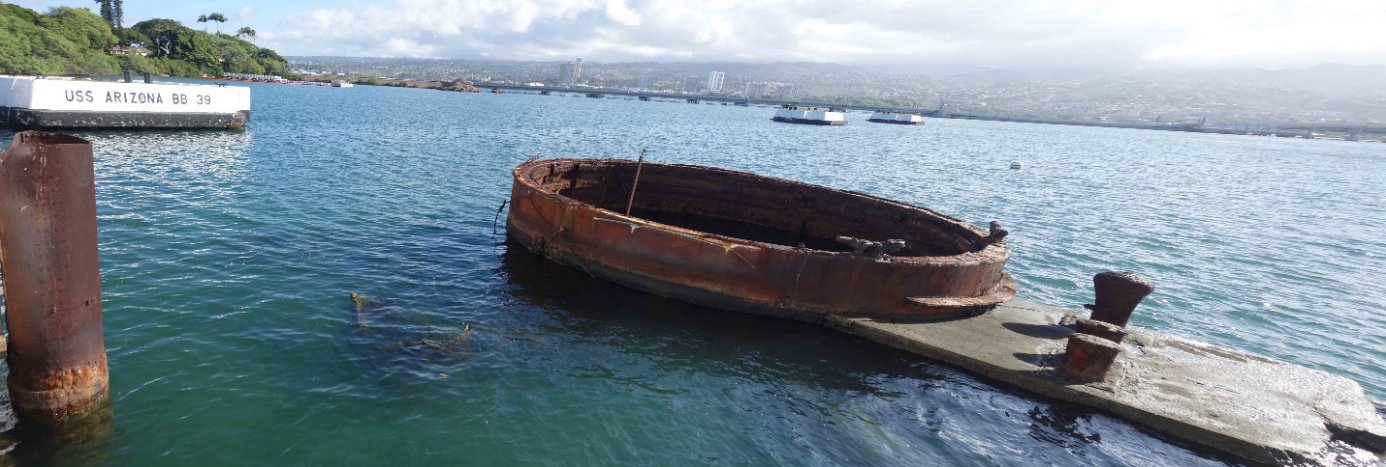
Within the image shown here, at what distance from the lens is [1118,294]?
36.5 feet

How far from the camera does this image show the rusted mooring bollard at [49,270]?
5.86 m

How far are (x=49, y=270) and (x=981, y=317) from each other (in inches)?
561

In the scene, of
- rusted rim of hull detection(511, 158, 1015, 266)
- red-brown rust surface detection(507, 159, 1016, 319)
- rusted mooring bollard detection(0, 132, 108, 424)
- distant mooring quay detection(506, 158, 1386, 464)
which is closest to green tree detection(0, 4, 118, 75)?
rusted rim of hull detection(511, 158, 1015, 266)

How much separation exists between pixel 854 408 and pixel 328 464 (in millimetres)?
7205

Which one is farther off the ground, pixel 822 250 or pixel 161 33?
pixel 161 33

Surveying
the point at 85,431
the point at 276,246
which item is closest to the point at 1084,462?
the point at 85,431

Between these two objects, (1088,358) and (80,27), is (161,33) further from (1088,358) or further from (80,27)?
(1088,358)

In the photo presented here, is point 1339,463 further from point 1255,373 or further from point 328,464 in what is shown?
point 328,464

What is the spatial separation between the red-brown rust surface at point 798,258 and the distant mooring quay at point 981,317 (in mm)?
29

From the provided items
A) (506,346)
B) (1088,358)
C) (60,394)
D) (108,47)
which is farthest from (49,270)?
(108,47)

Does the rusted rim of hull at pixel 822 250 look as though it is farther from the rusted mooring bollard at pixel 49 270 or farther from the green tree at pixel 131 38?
the green tree at pixel 131 38

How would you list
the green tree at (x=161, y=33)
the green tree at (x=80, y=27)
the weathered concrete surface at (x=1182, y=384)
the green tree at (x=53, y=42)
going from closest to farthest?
the weathered concrete surface at (x=1182, y=384), the green tree at (x=53, y=42), the green tree at (x=80, y=27), the green tree at (x=161, y=33)

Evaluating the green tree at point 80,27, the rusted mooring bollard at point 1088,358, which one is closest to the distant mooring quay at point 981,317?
the rusted mooring bollard at point 1088,358

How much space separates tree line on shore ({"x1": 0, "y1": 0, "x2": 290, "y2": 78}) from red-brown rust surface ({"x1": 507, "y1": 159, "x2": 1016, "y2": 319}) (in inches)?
3283
